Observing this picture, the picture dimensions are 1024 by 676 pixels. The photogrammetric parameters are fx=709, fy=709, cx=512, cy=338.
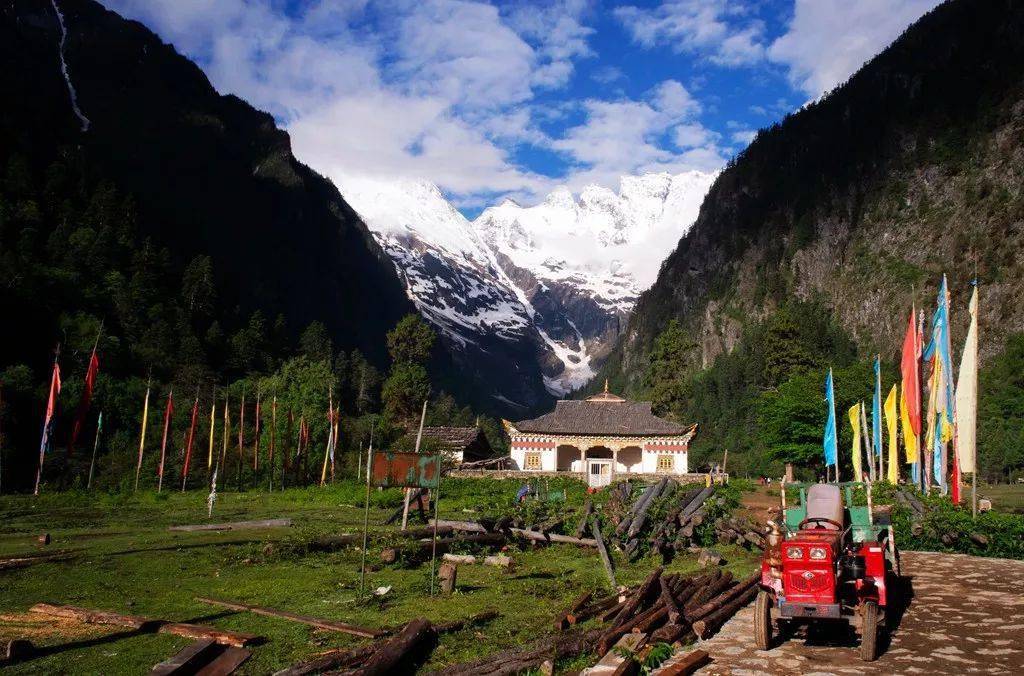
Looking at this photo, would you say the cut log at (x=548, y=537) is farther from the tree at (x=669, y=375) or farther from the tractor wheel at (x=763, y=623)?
the tree at (x=669, y=375)

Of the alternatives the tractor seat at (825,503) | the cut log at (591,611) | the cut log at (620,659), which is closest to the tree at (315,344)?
the cut log at (591,611)

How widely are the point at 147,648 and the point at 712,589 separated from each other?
9.58 meters

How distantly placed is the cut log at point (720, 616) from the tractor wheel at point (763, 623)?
86cm

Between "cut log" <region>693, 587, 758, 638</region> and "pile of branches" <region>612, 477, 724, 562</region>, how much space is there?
5.28m

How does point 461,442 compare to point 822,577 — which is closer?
point 822,577

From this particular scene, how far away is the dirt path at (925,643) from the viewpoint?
375 inches

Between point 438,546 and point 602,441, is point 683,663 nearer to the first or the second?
point 438,546

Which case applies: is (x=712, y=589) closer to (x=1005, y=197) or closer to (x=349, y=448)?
(x=349, y=448)

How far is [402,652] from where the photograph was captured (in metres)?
9.20

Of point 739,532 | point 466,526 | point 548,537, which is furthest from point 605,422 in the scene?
point 548,537

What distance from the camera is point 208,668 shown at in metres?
8.88

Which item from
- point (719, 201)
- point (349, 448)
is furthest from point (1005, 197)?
point (349, 448)

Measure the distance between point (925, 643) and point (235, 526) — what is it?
21.3m

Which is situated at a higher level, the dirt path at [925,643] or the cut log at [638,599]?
the cut log at [638,599]
